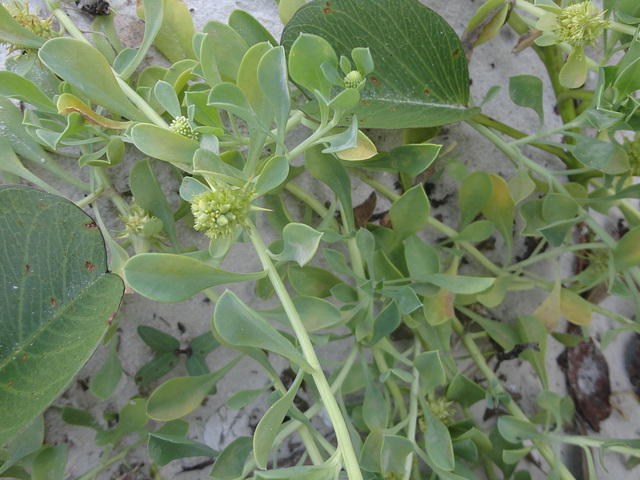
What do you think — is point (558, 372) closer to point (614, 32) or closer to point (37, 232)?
point (614, 32)

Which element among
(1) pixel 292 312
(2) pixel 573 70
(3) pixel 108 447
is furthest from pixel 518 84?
(3) pixel 108 447

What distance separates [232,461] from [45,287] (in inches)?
12.7

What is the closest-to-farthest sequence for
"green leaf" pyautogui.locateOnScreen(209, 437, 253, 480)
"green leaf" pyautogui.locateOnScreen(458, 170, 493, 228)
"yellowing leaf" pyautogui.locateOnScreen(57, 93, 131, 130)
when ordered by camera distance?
"yellowing leaf" pyautogui.locateOnScreen(57, 93, 131, 130) < "green leaf" pyautogui.locateOnScreen(209, 437, 253, 480) < "green leaf" pyautogui.locateOnScreen(458, 170, 493, 228)

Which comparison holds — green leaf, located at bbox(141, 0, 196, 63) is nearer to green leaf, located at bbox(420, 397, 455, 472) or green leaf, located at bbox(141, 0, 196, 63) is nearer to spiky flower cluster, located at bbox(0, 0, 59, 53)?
spiky flower cluster, located at bbox(0, 0, 59, 53)

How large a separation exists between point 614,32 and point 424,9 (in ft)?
0.91

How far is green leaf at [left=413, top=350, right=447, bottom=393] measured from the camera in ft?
2.03

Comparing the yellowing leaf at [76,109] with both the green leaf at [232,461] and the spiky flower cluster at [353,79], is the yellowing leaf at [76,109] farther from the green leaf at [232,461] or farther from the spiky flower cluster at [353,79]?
the green leaf at [232,461]

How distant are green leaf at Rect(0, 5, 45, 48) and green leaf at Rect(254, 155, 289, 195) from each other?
35 centimetres

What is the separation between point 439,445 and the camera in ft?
2.03

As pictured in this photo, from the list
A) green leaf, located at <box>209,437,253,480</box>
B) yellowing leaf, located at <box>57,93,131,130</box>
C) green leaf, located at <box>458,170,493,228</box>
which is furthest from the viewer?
green leaf, located at <box>458,170,493,228</box>

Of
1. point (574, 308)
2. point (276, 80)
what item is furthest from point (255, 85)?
point (574, 308)

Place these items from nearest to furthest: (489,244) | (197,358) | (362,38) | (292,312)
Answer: (292,312) → (362,38) → (197,358) → (489,244)

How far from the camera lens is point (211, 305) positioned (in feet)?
2.61

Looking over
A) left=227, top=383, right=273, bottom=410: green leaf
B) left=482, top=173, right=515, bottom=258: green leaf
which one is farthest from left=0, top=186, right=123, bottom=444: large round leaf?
left=482, top=173, right=515, bottom=258: green leaf
